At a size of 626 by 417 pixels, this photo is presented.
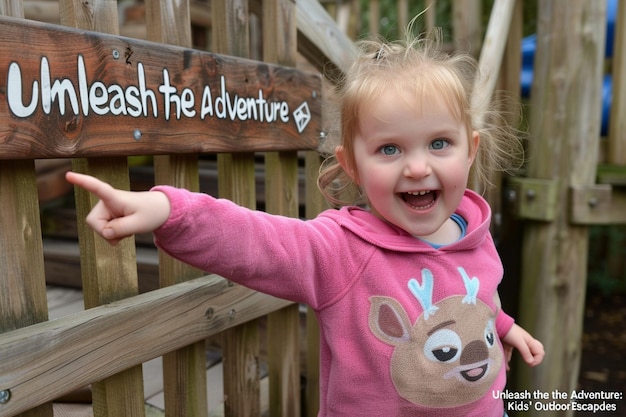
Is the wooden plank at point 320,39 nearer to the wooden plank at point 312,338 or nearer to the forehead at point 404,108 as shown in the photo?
the wooden plank at point 312,338

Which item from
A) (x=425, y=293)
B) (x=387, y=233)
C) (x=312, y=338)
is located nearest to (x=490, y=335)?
(x=425, y=293)

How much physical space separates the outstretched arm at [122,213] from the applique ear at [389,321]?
0.50m

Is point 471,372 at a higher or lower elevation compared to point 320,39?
lower

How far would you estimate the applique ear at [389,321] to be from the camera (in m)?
1.18

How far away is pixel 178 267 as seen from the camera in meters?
1.69

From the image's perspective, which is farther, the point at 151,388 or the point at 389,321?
the point at 151,388

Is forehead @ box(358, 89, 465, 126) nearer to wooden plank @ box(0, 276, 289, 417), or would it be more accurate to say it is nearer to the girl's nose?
the girl's nose

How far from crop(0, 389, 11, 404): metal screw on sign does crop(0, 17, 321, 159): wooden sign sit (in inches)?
18.1

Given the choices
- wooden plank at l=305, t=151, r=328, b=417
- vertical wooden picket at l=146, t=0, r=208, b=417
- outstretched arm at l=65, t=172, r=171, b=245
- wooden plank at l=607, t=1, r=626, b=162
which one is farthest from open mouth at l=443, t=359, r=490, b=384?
wooden plank at l=607, t=1, r=626, b=162

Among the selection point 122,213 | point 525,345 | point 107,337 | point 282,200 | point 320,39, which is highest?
point 320,39

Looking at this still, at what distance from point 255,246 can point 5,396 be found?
0.62 metres

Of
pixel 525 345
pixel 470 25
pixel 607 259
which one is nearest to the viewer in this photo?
pixel 525 345

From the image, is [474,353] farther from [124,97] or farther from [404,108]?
[124,97]

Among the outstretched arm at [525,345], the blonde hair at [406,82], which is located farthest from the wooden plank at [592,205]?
the blonde hair at [406,82]
